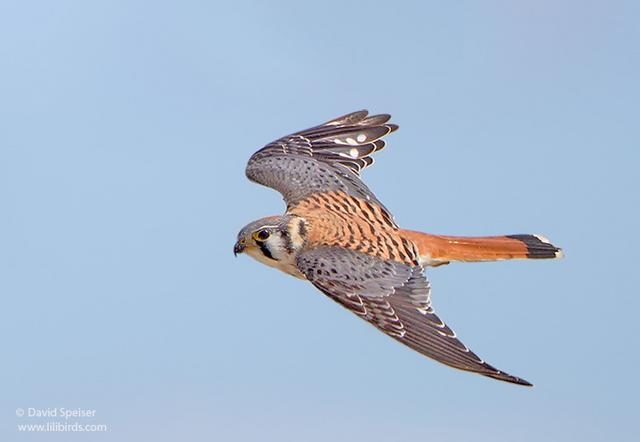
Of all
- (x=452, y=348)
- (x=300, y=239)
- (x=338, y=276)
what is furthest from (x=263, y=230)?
(x=452, y=348)

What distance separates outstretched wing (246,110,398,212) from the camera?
8031 mm

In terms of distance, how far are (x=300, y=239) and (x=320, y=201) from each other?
609 millimetres

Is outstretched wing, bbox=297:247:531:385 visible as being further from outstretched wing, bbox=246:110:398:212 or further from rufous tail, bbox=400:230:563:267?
outstretched wing, bbox=246:110:398:212

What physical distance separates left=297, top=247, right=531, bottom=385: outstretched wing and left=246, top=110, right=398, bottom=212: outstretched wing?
40.3 inches

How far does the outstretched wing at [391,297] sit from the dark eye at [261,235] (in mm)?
337

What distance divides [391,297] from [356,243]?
2.03 ft

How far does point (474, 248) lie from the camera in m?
7.61

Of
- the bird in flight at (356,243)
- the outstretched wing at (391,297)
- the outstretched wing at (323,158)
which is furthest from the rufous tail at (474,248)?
the outstretched wing at (323,158)

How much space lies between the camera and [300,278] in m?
7.36

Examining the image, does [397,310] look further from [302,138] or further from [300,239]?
[302,138]

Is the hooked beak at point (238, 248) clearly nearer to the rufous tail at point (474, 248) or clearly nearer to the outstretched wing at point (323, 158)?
the outstretched wing at point (323, 158)

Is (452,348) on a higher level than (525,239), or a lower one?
lower

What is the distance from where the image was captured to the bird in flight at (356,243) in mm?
6465

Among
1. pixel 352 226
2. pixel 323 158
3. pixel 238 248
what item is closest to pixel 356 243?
pixel 352 226
